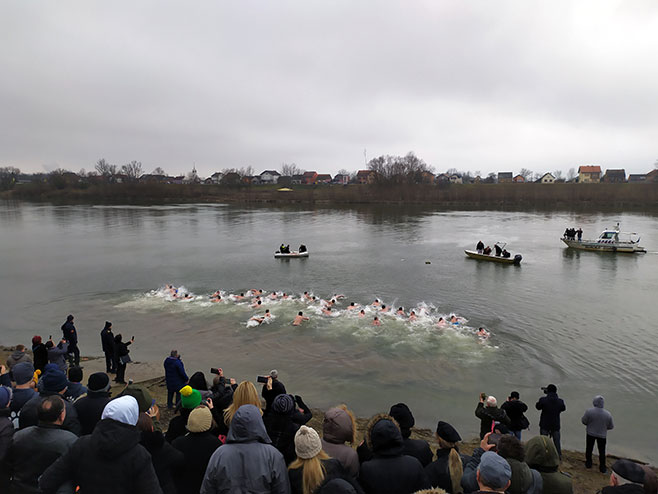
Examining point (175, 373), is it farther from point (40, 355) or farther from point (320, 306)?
point (320, 306)

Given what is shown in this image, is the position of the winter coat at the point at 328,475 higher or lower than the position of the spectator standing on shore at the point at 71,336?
higher

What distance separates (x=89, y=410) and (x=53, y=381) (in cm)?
65

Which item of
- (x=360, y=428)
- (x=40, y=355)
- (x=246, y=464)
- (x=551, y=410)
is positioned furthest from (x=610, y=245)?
(x=40, y=355)

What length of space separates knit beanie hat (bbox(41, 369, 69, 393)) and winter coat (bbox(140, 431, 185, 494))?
195 cm

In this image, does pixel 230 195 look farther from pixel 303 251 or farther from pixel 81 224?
pixel 303 251

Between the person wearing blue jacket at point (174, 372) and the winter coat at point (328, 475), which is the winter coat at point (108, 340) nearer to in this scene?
the person wearing blue jacket at point (174, 372)

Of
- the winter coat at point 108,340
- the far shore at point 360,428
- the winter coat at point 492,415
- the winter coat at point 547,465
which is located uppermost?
the winter coat at point 547,465

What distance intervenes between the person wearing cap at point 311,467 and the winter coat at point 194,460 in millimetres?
965

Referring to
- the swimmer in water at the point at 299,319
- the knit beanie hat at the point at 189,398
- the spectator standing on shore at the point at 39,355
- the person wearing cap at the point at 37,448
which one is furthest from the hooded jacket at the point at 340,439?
the swimmer in water at the point at 299,319

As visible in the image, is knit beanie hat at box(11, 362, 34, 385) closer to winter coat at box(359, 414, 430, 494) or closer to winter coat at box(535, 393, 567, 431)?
winter coat at box(359, 414, 430, 494)

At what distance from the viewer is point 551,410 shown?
8.25 meters

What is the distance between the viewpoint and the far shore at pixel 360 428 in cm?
774

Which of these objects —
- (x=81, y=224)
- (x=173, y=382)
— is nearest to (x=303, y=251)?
(x=173, y=382)

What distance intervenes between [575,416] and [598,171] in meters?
171
